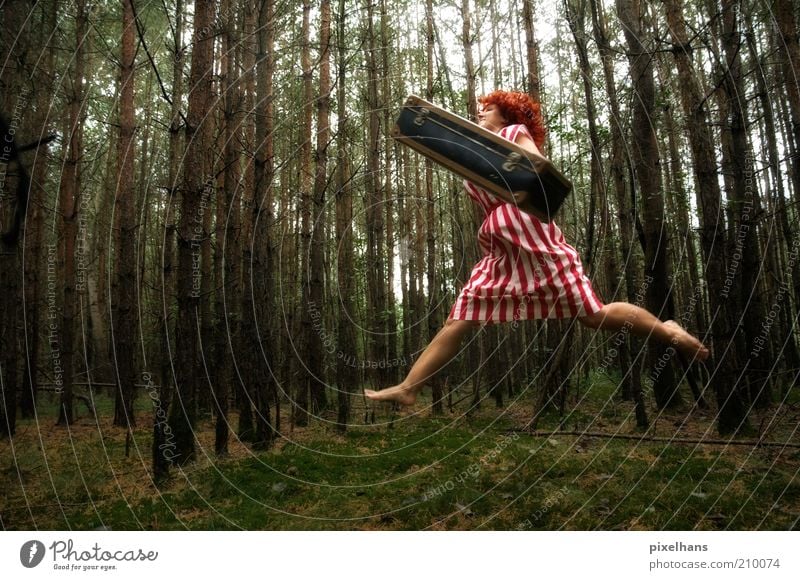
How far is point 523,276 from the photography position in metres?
2.93

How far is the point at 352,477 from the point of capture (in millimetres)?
4469

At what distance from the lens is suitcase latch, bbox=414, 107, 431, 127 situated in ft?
9.40

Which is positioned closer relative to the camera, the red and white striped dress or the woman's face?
the red and white striped dress

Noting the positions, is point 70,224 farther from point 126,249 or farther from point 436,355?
point 436,355

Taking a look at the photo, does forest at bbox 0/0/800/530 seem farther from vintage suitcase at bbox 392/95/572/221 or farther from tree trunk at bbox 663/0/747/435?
vintage suitcase at bbox 392/95/572/221

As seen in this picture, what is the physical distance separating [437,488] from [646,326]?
83.3 inches

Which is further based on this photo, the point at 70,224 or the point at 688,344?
the point at 70,224

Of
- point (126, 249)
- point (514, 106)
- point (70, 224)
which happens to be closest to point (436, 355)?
point (514, 106)

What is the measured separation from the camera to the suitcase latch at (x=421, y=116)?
287 cm

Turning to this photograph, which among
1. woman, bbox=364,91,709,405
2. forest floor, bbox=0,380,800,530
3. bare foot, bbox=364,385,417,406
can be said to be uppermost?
woman, bbox=364,91,709,405

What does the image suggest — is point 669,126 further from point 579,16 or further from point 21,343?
point 21,343

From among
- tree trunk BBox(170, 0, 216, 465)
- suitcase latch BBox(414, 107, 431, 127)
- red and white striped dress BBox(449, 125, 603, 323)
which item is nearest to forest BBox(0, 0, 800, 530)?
tree trunk BBox(170, 0, 216, 465)

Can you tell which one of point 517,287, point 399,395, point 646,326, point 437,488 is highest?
point 517,287
